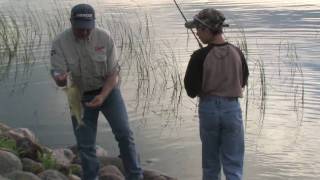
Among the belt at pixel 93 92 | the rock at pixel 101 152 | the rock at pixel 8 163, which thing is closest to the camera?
the belt at pixel 93 92

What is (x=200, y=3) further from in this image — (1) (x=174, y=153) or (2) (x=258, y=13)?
(1) (x=174, y=153)

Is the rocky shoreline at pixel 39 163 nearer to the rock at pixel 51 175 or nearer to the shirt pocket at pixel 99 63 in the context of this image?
the rock at pixel 51 175

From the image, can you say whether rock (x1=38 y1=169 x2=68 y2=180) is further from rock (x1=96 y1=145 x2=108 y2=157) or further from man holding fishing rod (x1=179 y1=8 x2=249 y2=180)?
man holding fishing rod (x1=179 y1=8 x2=249 y2=180)

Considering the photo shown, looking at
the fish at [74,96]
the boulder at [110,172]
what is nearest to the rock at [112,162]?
the boulder at [110,172]

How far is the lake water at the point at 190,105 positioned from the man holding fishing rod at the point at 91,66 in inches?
88.4

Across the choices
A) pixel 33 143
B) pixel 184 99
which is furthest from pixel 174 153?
pixel 184 99

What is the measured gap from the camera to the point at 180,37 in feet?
54.0

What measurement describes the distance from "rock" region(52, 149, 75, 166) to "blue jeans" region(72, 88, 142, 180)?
123cm

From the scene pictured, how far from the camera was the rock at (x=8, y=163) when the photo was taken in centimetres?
600

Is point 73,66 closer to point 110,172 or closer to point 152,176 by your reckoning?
point 110,172

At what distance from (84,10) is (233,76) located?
149cm

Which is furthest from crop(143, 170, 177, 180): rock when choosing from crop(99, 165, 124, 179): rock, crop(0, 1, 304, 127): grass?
crop(0, 1, 304, 127): grass

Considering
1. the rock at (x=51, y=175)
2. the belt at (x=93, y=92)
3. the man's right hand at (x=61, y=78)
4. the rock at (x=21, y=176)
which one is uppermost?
the man's right hand at (x=61, y=78)

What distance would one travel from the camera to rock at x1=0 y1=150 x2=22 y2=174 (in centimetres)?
600
